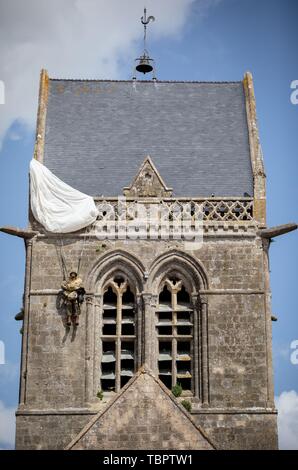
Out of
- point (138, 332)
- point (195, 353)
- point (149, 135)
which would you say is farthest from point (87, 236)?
point (149, 135)

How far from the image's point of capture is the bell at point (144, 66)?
4625 centimetres

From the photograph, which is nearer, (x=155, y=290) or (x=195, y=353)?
(x=195, y=353)

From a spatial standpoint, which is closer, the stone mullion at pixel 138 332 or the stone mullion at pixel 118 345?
the stone mullion at pixel 118 345

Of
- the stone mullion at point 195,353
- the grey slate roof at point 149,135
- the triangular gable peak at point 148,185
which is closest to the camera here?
the stone mullion at point 195,353

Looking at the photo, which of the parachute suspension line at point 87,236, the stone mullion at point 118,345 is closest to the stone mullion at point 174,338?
the stone mullion at point 118,345

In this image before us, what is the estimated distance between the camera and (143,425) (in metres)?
33.9

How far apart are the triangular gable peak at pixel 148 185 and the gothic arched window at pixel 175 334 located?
2.61 metres

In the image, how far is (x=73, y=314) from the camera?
3847 centimetres

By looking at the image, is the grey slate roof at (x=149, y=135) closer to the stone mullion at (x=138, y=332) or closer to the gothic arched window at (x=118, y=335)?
the gothic arched window at (x=118, y=335)

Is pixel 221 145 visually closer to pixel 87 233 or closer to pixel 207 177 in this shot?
pixel 207 177

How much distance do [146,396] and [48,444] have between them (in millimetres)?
4384

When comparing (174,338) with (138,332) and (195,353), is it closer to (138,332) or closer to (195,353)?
(195,353)

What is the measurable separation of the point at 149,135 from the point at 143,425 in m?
11.6

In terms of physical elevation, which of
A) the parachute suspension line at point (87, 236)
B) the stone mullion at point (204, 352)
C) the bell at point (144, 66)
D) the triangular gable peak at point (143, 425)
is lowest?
the triangular gable peak at point (143, 425)
